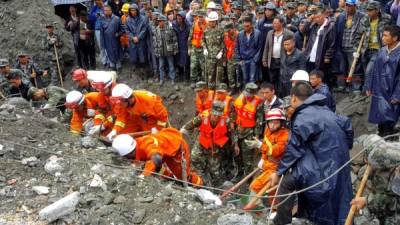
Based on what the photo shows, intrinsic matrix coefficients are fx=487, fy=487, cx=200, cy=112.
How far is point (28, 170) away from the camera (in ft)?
19.4

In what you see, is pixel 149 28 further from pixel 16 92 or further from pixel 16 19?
pixel 16 19

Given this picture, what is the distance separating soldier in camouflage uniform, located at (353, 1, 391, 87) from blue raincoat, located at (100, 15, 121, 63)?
634 centimetres

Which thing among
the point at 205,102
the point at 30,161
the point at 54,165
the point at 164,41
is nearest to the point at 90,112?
the point at 205,102

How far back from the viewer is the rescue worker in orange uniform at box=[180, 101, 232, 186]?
9172 mm

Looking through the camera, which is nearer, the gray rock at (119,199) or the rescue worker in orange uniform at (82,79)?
the gray rock at (119,199)

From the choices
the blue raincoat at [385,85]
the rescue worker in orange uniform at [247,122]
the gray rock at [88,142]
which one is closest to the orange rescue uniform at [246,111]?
the rescue worker in orange uniform at [247,122]

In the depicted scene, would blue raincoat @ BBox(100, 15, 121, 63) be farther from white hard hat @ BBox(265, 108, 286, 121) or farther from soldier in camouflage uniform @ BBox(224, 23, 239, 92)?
white hard hat @ BBox(265, 108, 286, 121)

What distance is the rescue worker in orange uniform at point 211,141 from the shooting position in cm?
917

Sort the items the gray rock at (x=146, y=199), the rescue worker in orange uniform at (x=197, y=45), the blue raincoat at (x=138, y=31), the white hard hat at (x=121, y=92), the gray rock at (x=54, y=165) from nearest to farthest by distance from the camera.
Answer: the gray rock at (x=146, y=199)
the gray rock at (x=54, y=165)
the white hard hat at (x=121, y=92)
the rescue worker in orange uniform at (x=197, y=45)
the blue raincoat at (x=138, y=31)

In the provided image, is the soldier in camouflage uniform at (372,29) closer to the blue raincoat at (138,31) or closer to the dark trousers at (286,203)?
the dark trousers at (286,203)

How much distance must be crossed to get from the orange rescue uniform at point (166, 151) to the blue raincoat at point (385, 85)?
10.8 ft

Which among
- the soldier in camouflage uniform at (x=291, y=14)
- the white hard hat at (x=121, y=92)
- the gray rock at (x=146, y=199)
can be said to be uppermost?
the soldier in camouflage uniform at (x=291, y=14)

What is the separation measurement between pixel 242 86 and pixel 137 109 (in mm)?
4297

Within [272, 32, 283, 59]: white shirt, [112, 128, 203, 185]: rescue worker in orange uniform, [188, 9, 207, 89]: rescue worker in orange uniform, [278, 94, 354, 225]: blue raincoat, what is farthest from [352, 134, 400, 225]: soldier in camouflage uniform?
[188, 9, 207, 89]: rescue worker in orange uniform
